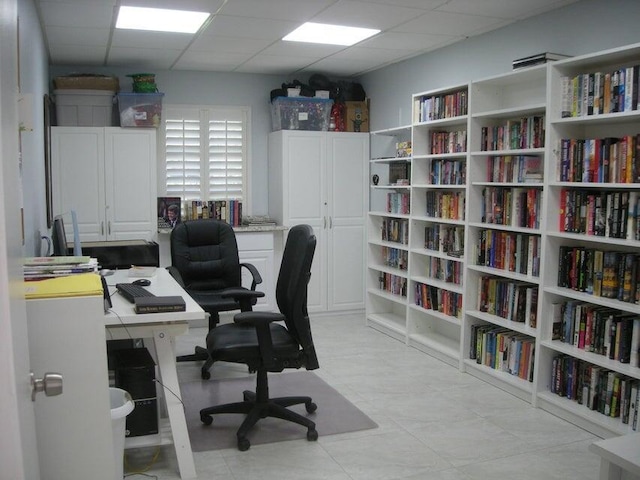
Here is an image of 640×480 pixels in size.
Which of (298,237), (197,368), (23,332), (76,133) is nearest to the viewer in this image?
(23,332)

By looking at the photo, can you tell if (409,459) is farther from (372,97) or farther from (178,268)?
(372,97)

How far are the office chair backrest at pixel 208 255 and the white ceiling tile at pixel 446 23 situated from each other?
6.50ft

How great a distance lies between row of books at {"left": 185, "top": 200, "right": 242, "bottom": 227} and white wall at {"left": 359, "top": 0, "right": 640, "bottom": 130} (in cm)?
166

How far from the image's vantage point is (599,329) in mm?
3350

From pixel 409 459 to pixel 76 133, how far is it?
13.0ft

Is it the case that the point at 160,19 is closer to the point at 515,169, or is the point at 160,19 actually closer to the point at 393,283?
the point at 515,169

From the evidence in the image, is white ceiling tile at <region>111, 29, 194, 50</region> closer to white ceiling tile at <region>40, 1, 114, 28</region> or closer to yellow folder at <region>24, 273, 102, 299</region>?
white ceiling tile at <region>40, 1, 114, 28</region>

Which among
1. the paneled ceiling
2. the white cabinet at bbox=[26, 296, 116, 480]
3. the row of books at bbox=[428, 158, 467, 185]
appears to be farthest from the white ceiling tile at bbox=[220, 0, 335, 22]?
the white cabinet at bbox=[26, 296, 116, 480]

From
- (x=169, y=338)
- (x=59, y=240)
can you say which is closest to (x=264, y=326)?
(x=169, y=338)

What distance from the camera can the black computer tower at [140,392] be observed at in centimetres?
294

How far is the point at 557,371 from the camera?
3611 mm

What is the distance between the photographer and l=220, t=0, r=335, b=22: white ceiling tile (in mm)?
3736

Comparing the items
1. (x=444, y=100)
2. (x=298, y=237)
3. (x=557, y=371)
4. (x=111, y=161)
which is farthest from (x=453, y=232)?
(x=111, y=161)

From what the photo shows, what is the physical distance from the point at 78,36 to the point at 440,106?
108 inches
